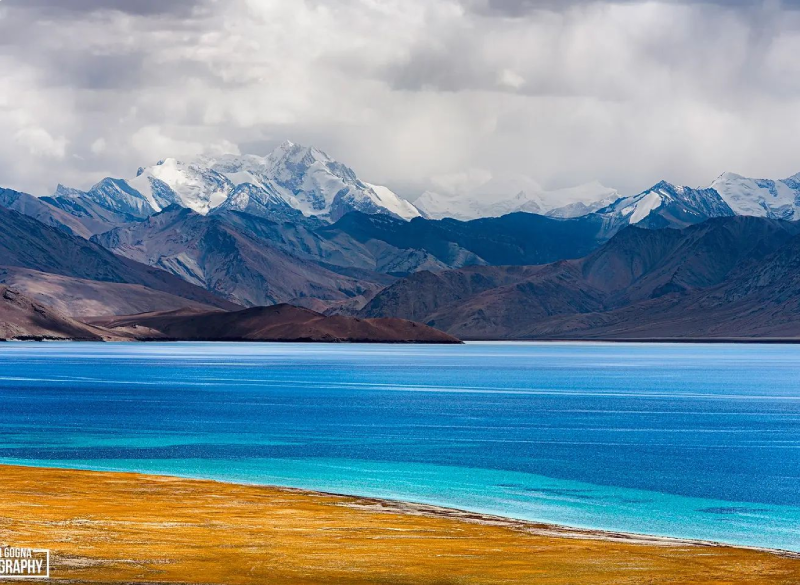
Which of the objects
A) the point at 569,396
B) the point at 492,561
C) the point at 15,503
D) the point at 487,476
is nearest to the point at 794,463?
the point at 487,476

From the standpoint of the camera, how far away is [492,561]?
46.4 meters

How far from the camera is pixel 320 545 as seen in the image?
49.1 m

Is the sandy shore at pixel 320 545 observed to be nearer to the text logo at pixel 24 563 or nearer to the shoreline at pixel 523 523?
the shoreline at pixel 523 523

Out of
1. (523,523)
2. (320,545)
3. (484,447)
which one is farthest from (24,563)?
(484,447)

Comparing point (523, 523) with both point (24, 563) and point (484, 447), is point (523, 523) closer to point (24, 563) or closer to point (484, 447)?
point (24, 563)

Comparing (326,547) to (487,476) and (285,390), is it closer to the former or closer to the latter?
(487,476)

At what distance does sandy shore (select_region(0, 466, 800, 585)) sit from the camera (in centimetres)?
4209

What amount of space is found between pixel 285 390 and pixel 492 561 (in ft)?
478

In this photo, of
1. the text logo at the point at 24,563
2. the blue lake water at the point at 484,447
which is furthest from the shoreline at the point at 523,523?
the text logo at the point at 24,563

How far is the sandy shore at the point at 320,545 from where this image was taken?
138 feet

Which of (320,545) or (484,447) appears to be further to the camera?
(484,447)

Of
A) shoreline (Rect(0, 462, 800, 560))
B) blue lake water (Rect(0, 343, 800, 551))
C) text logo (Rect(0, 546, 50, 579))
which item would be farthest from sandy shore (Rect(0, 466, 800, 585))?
blue lake water (Rect(0, 343, 800, 551))

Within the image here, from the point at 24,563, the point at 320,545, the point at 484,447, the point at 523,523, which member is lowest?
the point at 24,563

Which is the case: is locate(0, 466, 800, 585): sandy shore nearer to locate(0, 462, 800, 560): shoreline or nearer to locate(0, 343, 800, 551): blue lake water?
locate(0, 462, 800, 560): shoreline
